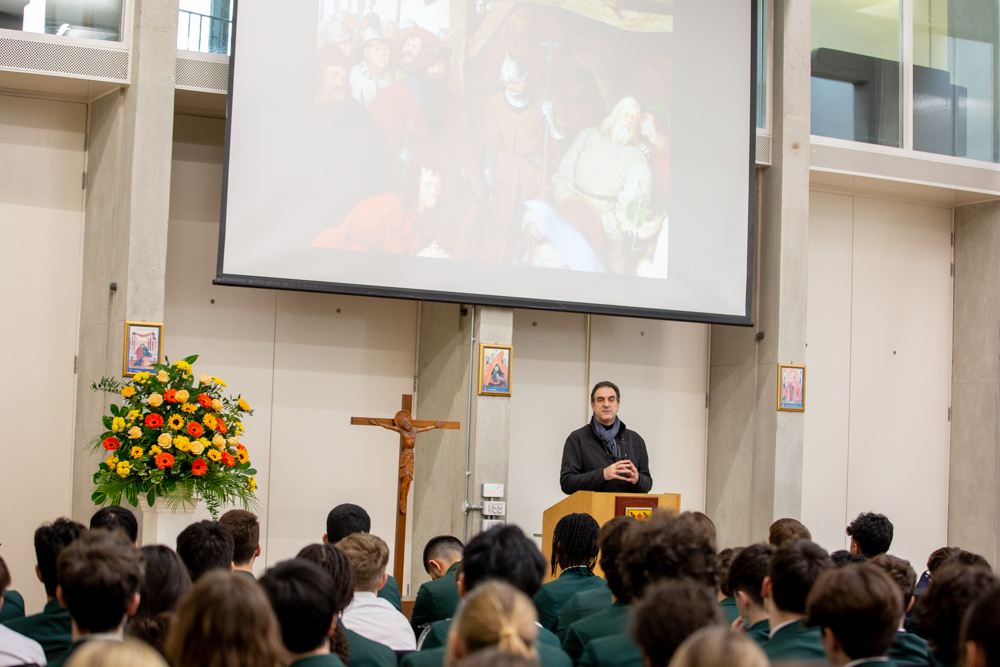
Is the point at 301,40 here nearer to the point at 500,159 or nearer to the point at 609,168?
the point at 500,159

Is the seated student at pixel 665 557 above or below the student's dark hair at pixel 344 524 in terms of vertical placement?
above

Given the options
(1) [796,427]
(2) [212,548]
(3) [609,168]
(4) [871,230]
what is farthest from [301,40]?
(4) [871,230]

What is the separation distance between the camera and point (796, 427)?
→ 25.6ft

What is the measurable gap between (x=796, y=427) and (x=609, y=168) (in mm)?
2451

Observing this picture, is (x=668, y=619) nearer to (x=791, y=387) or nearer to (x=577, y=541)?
(x=577, y=541)

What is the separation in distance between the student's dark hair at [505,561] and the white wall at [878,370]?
250 inches

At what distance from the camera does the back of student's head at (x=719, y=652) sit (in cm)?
153

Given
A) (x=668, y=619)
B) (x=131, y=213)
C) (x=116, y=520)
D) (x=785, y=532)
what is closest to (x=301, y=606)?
(x=668, y=619)

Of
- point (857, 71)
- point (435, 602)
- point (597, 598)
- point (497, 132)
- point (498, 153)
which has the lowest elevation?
point (435, 602)

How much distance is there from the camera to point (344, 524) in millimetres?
4449

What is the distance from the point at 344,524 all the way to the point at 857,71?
244 inches

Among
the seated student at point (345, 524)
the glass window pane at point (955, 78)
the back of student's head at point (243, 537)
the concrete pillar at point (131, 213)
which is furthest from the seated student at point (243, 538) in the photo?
the glass window pane at point (955, 78)

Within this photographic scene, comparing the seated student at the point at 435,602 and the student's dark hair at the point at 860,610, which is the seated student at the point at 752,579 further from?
the seated student at the point at 435,602

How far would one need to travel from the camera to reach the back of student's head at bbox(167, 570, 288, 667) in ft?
5.87
